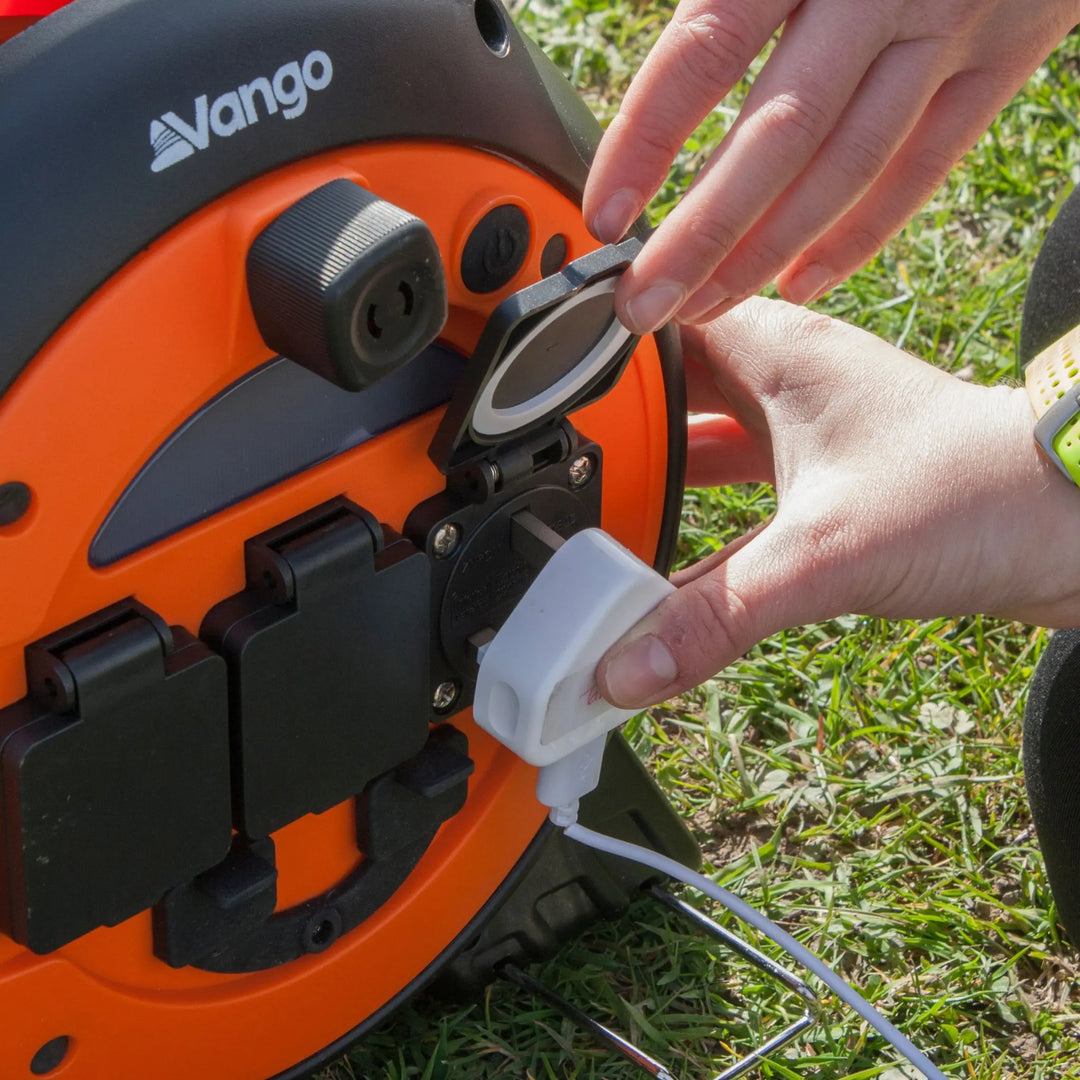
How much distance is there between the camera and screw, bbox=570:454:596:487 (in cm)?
120

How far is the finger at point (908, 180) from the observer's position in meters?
1.29

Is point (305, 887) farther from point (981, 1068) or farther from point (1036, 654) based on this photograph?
point (1036, 654)

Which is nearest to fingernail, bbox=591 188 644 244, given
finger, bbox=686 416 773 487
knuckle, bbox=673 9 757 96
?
knuckle, bbox=673 9 757 96

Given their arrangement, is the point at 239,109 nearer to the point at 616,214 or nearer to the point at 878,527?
the point at 616,214

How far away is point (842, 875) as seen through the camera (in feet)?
5.16

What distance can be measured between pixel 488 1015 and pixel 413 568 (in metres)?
0.54

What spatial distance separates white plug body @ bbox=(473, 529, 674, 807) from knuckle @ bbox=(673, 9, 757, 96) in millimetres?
346

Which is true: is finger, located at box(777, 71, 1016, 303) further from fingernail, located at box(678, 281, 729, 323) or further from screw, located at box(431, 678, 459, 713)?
screw, located at box(431, 678, 459, 713)

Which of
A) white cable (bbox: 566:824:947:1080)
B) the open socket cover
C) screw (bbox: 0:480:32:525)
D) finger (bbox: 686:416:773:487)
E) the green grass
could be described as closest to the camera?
screw (bbox: 0:480:32:525)

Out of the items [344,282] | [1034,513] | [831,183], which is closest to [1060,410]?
[1034,513]

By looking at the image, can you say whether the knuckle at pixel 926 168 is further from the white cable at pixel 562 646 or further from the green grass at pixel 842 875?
the green grass at pixel 842 875

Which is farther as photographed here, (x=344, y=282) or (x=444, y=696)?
(x=444, y=696)

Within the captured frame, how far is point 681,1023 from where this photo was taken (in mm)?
1424

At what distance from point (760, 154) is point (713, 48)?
95 mm
